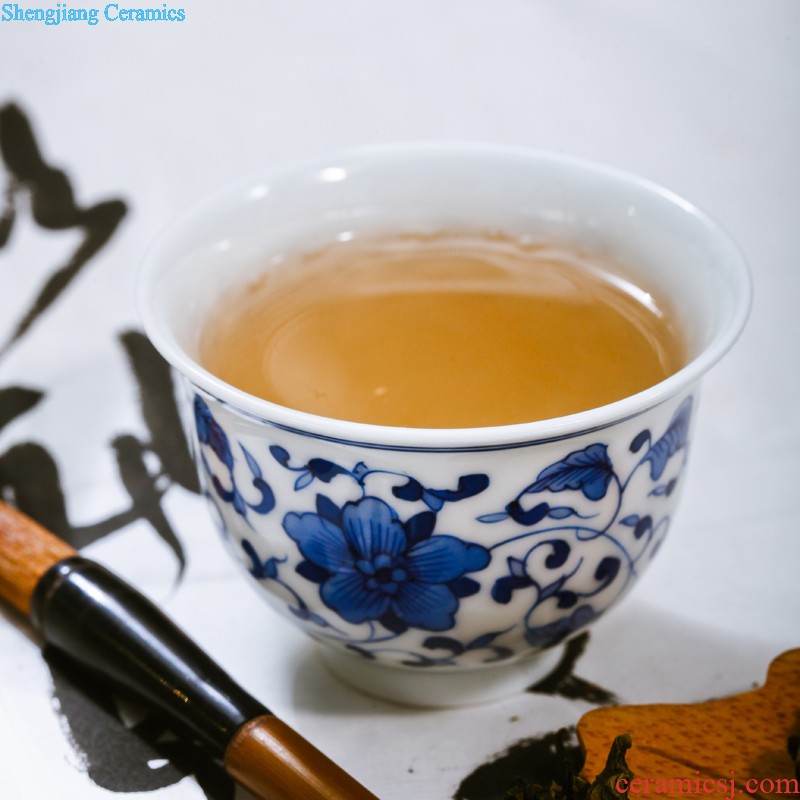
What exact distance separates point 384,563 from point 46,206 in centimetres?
68

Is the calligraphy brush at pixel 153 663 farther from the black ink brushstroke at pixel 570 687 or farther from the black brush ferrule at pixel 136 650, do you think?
the black ink brushstroke at pixel 570 687

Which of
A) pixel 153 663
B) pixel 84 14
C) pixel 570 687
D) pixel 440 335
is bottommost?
pixel 570 687

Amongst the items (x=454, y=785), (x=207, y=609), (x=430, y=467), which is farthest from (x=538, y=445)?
(x=207, y=609)

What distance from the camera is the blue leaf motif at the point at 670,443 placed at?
2.20ft

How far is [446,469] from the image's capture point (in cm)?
61

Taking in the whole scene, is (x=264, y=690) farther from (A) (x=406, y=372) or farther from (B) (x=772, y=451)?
(B) (x=772, y=451)

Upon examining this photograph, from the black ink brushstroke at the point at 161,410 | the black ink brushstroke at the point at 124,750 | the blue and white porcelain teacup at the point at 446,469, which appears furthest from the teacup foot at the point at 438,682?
the black ink brushstroke at the point at 161,410

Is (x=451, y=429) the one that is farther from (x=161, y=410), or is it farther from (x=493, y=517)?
(x=161, y=410)

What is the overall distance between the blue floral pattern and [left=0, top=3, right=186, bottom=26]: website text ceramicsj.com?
0.55 m

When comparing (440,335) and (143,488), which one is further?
(143,488)

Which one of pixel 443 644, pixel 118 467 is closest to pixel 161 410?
pixel 118 467

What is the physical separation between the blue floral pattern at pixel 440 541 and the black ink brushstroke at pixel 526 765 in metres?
0.07

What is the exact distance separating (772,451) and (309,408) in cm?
52

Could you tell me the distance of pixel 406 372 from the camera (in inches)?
28.7
